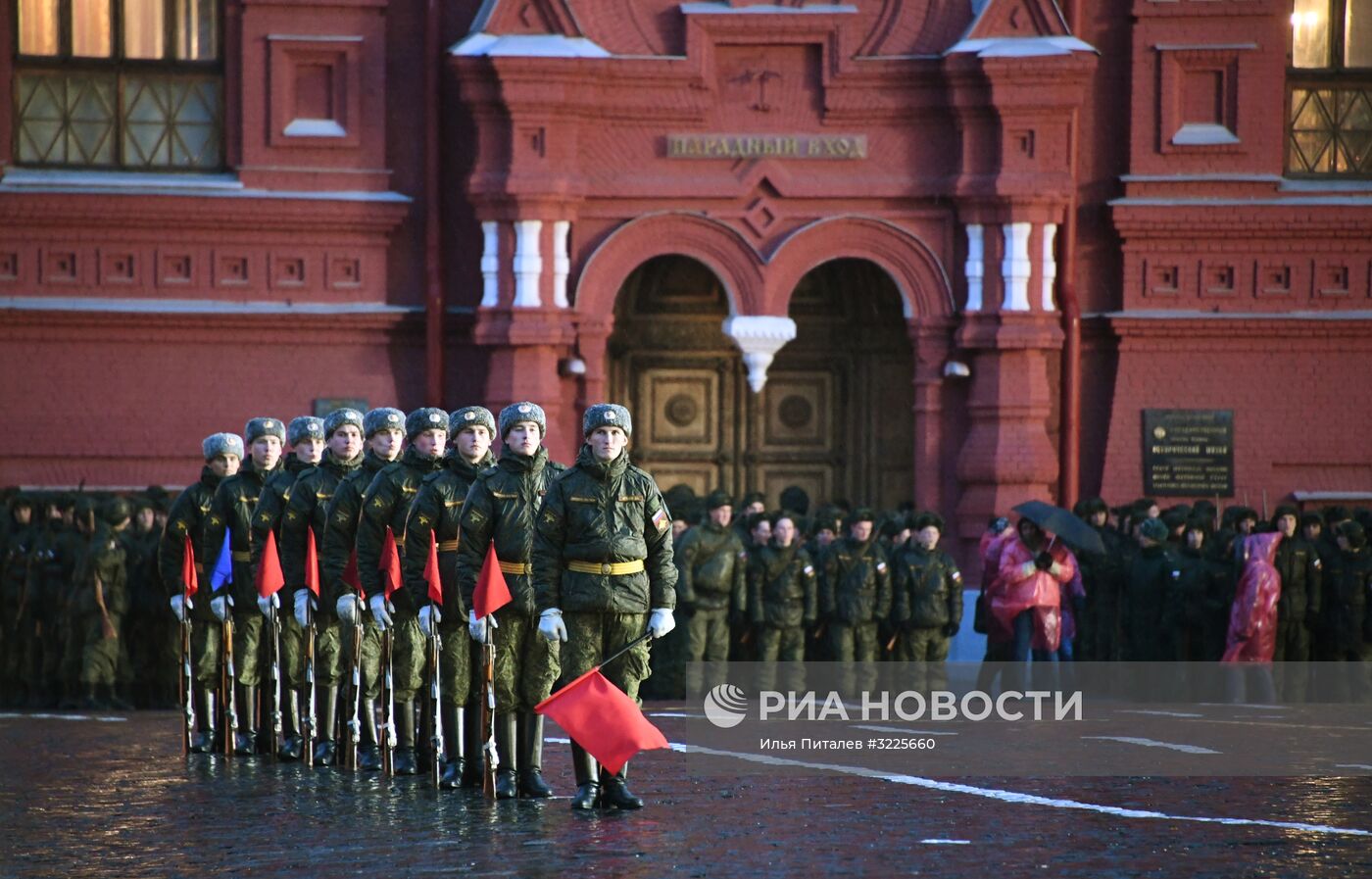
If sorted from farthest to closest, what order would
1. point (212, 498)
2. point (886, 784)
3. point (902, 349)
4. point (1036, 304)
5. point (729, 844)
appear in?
1. point (902, 349)
2. point (1036, 304)
3. point (212, 498)
4. point (886, 784)
5. point (729, 844)

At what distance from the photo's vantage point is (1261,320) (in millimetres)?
22422

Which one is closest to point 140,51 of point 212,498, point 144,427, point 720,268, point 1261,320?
point 144,427

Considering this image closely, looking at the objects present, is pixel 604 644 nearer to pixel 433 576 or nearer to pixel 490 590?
pixel 490 590

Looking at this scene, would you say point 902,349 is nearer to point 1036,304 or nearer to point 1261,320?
point 1036,304

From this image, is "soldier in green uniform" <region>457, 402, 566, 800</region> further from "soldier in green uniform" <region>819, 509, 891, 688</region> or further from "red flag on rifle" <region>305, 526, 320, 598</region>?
"soldier in green uniform" <region>819, 509, 891, 688</region>

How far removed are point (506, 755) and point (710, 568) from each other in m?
7.11

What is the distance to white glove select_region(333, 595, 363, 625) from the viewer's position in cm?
1317

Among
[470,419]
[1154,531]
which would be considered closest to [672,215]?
[1154,531]

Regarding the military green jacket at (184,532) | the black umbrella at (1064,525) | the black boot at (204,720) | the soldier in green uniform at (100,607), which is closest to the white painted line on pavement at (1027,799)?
the black boot at (204,720)

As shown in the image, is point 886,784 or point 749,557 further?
point 749,557

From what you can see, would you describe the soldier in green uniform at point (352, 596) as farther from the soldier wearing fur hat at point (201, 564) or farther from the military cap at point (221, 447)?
the military cap at point (221, 447)

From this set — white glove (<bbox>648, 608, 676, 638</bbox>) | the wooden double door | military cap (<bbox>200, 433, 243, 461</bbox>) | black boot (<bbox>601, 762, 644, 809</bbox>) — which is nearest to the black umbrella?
the wooden double door

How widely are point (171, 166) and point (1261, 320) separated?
34.8ft

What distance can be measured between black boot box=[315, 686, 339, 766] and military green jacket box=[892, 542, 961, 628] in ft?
20.5
